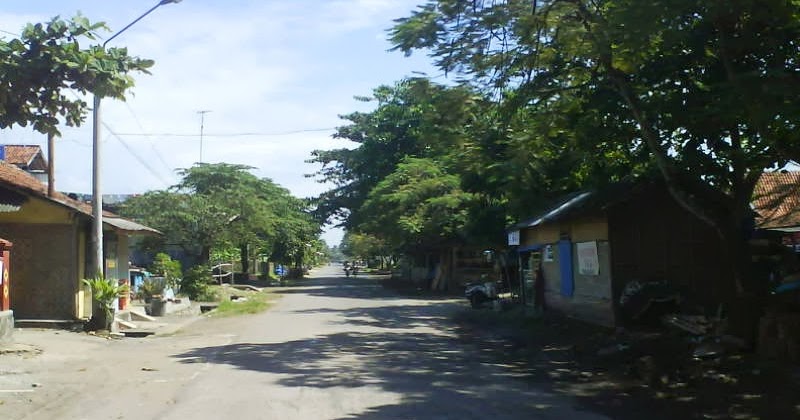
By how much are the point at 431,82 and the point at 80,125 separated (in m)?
6.37

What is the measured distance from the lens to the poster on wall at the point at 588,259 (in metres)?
18.4

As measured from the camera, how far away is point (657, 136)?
13930mm

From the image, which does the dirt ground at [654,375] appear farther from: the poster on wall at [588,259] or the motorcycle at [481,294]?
the motorcycle at [481,294]

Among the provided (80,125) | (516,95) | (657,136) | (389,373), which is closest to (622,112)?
(657,136)

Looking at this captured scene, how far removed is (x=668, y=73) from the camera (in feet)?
42.4

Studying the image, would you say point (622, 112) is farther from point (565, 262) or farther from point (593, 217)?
point (565, 262)

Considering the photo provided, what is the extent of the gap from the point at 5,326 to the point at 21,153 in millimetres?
18469

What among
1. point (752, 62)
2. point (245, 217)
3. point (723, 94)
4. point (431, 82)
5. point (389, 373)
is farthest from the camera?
point (245, 217)

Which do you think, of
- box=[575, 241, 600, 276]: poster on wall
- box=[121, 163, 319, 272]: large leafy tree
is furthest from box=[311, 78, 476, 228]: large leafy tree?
box=[575, 241, 600, 276]: poster on wall

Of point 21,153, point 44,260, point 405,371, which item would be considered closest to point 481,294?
point 44,260

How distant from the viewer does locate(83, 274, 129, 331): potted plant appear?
18562 millimetres

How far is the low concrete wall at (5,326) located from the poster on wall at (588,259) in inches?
522

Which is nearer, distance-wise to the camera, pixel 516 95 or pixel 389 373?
pixel 389 373

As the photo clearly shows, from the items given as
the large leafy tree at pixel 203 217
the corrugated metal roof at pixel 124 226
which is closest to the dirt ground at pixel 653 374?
the corrugated metal roof at pixel 124 226
